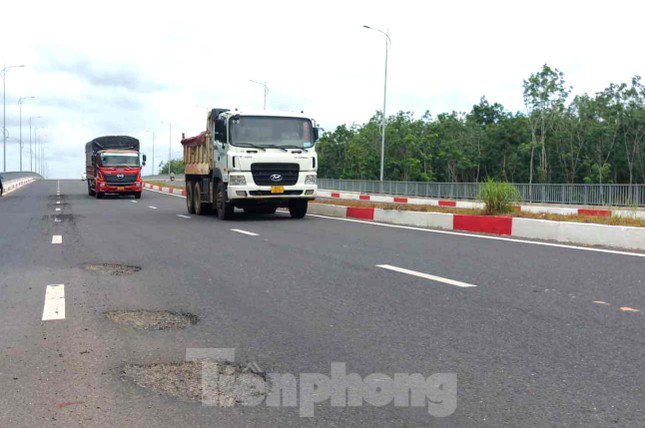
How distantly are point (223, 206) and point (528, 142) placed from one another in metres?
64.6

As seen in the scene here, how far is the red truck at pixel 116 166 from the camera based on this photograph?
3650 cm

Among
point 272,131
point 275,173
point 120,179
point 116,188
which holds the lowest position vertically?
point 116,188

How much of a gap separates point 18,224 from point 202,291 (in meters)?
12.2

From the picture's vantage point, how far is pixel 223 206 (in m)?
18.5

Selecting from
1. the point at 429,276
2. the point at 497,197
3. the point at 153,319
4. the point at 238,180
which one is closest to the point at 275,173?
the point at 238,180

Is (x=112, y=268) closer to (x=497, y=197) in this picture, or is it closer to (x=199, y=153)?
(x=497, y=197)

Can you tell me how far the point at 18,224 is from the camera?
17.4 meters

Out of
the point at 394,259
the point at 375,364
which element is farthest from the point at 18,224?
the point at 375,364

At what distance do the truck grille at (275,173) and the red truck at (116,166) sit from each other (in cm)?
2092

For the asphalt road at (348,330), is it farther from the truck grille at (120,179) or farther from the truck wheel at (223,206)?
the truck grille at (120,179)

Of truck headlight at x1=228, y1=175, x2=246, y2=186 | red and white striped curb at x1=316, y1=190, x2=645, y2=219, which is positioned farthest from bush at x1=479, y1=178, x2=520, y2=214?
truck headlight at x1=228, y1=175, x2=246, y2=186

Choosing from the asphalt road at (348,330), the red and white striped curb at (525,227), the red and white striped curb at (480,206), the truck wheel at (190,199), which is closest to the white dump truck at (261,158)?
the red and white striped curb at (525,227)

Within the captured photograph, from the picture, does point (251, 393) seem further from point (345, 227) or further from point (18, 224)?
point (18, 224)

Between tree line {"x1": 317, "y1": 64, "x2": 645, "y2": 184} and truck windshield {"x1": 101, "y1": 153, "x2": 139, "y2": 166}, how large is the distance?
44.9 m
